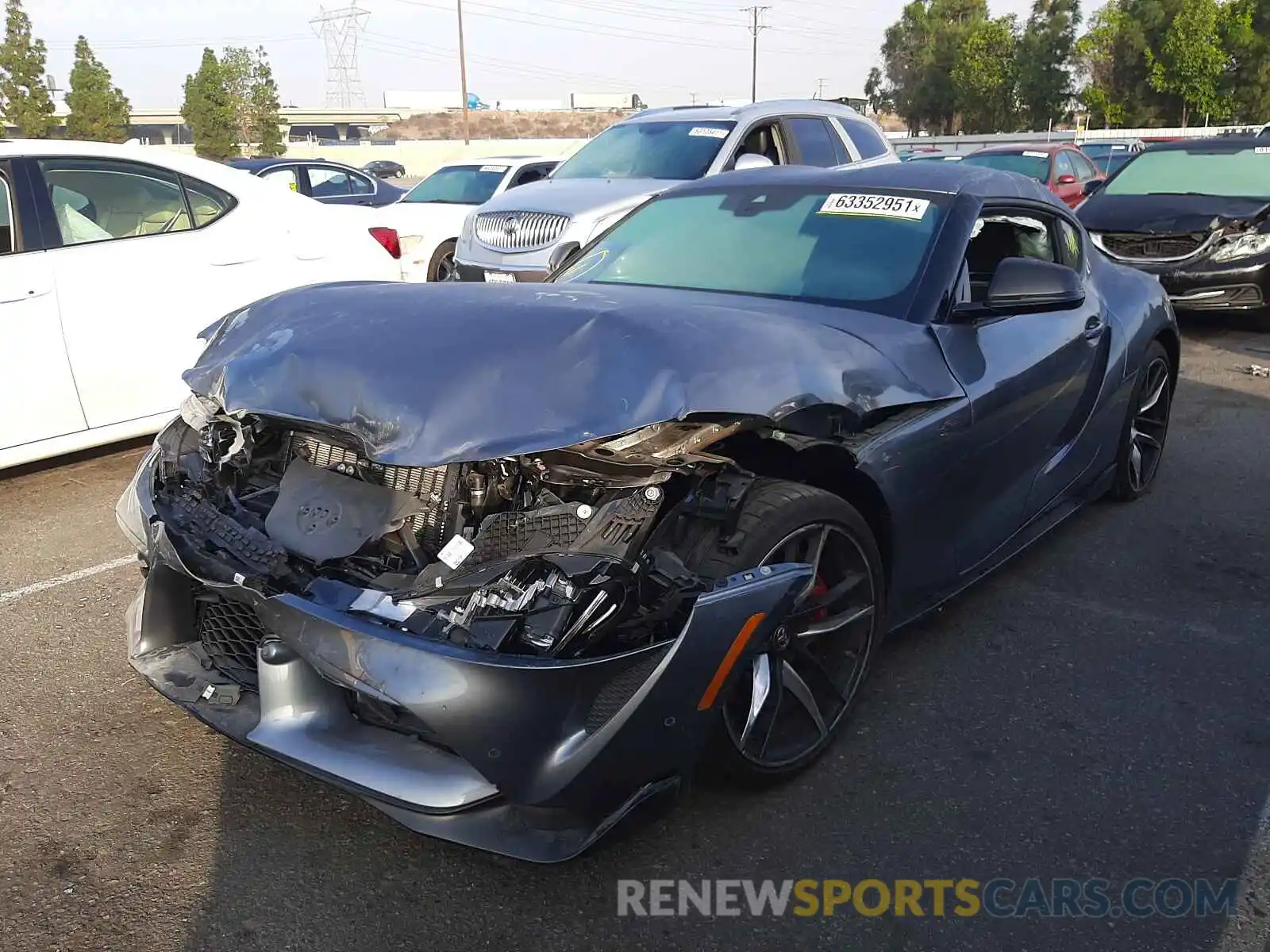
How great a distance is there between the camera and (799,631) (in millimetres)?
2795

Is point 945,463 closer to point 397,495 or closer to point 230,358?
point 397,495

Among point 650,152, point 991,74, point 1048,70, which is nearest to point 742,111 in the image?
point 650,152

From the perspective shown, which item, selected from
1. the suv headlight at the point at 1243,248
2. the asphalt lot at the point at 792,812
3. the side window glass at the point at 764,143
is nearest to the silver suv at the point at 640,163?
the side window glass at the point at 764,143

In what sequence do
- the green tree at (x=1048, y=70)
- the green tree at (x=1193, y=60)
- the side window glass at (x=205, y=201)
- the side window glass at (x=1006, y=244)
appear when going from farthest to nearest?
1. the green tree at (x=1048, y=70)
2. the green tree at (x=1193, y=60)
3. the side window glass at (x=205, y=201)
4. the side window glass at (x=1006, y=244)

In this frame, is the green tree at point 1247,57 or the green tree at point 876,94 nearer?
the green tree at point 1247,57

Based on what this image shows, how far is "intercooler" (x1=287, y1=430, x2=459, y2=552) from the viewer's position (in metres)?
2.70

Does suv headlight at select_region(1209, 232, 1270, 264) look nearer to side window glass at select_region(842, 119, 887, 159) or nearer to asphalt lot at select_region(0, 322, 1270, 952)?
side window glass at select_region(842, 119, 887, 159)

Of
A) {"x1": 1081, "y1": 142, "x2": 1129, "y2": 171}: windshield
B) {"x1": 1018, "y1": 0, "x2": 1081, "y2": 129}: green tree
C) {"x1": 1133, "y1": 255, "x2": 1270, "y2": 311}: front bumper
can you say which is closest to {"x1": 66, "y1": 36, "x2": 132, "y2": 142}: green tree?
{"x1": 1081, "y1": 142, "x2": 1129, "y2": 171}: windshield

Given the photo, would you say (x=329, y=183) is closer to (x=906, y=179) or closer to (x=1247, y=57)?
(x=906, y=179)

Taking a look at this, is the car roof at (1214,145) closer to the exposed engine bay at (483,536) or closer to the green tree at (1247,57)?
the exposed engine bay at (483,536)

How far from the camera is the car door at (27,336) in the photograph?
16.0 ft

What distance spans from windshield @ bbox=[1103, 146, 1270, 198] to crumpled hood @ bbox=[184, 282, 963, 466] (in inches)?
322

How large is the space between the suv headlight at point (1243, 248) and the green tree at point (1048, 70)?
57.4 metres

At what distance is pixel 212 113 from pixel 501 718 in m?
49.9
